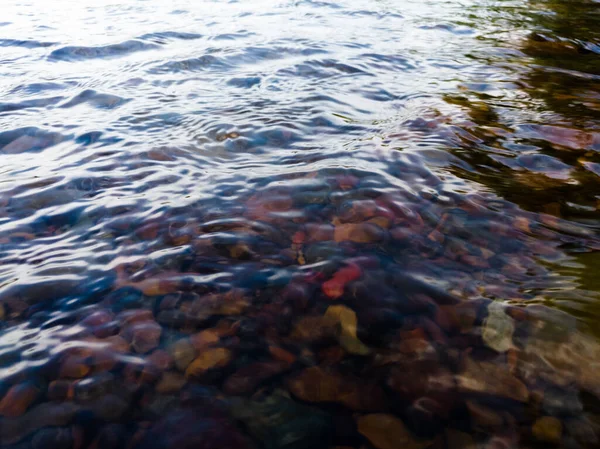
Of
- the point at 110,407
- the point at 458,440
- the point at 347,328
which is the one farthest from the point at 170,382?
the point at 458,440

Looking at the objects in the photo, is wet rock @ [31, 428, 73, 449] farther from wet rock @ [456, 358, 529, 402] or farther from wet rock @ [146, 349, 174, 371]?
wet rock @ [456, 358, 529, 402]

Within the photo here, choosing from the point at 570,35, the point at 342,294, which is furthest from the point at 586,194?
the point at 570,35

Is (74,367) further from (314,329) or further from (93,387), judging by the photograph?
(314,329)

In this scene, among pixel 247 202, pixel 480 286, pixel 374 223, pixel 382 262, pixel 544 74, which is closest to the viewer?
pixel 480 286

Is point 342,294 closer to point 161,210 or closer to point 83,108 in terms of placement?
point 161,210

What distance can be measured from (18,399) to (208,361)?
0.77 metres

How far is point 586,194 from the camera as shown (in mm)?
3211

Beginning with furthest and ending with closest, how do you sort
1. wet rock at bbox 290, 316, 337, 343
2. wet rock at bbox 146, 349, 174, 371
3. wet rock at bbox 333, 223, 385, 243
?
wet rock at bbox 333, 223, 385, 243
wet rock at bbox 290, 316, 337, 343
wet rock at bbox 146, 349, 174, 371

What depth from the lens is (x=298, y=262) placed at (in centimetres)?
264

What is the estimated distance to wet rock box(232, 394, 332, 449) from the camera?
172 centimetres

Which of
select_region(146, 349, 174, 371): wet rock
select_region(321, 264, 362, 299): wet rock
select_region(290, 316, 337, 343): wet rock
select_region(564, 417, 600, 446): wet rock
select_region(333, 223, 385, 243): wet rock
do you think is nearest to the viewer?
select_region(564, 417, 600, 446): wet rock

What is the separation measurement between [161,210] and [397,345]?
1.86 metres

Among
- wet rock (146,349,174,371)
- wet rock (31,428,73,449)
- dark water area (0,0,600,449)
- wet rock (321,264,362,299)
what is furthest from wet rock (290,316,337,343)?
wet rock (31,428,73,449)

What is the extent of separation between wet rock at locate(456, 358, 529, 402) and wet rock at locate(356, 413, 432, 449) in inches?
12.8
